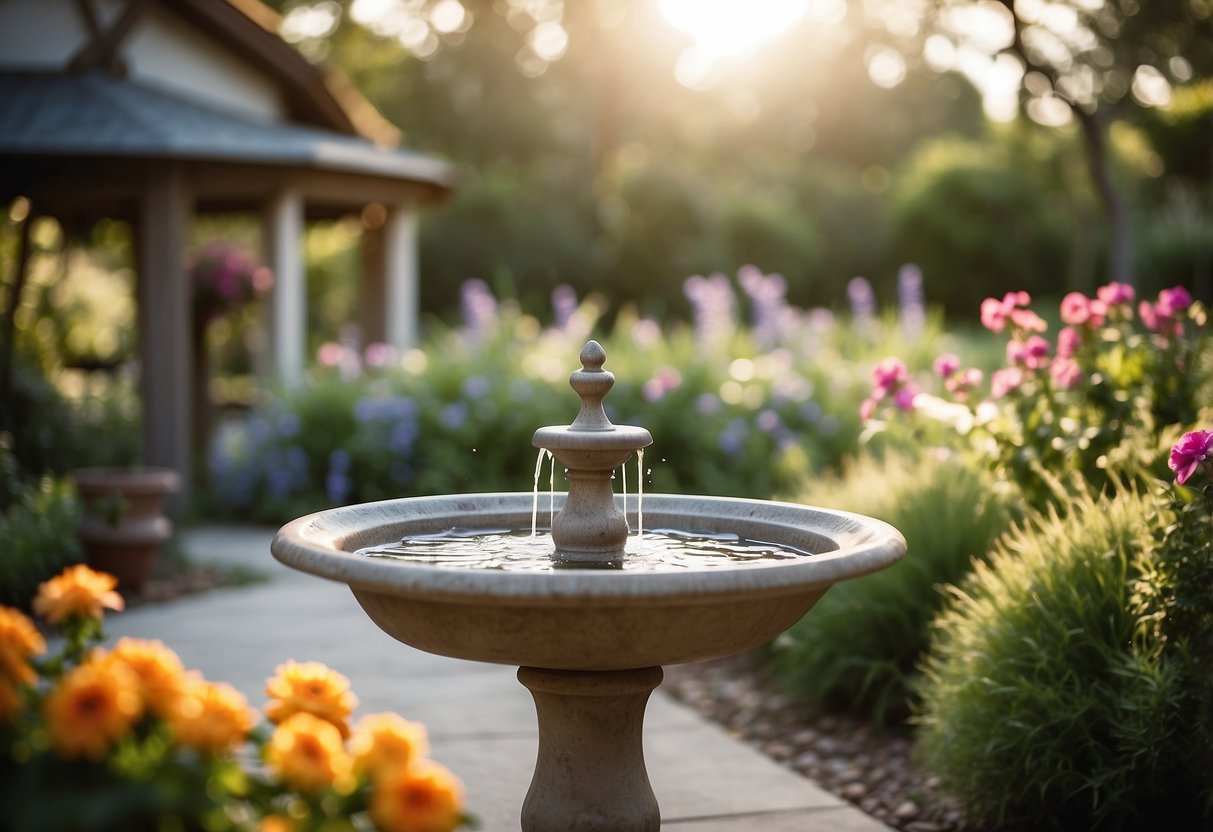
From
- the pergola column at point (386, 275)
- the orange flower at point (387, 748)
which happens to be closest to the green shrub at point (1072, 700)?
the orange flower at point (387, 748)

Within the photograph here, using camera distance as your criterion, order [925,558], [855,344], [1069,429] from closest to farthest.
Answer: [1069,429] → [925,558] → [855,344]

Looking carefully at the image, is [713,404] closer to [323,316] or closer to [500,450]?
[500,450]

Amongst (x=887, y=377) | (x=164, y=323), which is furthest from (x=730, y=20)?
(x=887, y=377)

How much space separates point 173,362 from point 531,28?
79.4 ft

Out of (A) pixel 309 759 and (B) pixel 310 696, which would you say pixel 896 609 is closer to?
(B) pixel 310 696

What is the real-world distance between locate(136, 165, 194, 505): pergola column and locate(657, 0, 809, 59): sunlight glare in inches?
342

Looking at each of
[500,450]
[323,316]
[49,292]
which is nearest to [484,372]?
[500,450]

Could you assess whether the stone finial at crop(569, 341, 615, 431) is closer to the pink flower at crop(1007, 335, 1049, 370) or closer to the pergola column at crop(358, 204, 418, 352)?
the pink flower at crop(1007, 335, 1049, 370)

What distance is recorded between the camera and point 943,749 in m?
3.81

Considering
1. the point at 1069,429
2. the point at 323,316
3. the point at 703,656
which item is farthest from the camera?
the point at 323,316

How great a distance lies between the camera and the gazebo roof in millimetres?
8711

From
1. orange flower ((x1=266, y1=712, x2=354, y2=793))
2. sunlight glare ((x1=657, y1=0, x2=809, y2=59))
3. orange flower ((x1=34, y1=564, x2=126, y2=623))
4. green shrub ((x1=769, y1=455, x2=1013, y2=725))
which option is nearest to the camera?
orange flower ((x1=266, y1=712, x2=354, y2=793))

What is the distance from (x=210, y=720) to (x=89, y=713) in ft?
0.59

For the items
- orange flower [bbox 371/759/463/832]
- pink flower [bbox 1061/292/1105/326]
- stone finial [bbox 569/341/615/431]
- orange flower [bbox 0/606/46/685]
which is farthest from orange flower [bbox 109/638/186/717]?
pink flower [bbox 1061/292/1105/326]
